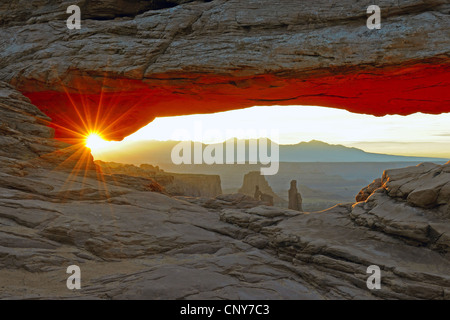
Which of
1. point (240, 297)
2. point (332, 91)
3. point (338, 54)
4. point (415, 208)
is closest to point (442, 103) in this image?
point (332, 91)

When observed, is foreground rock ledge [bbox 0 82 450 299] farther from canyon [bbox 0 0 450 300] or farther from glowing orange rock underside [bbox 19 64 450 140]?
glowing orange rock underside [bbox 19 64 450 140]

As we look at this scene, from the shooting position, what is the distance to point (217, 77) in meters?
14.6

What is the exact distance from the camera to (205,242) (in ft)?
31.4

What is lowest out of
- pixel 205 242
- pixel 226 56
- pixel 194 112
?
pixel 205 242

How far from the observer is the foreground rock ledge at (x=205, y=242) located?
657 cm

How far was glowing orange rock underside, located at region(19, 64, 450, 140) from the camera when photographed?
14.0 metres

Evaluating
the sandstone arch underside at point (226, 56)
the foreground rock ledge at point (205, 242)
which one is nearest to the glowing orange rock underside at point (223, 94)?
the sandstone arch underside at point (226, 56)

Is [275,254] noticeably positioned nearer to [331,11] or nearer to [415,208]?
[415,208]

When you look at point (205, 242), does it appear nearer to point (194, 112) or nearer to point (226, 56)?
point (226, 56)

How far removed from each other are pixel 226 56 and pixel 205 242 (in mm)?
8660

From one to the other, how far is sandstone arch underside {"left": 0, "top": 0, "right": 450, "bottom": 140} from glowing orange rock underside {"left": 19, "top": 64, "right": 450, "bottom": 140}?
6cm

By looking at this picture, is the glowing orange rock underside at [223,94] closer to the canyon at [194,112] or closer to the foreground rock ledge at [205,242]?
the canyon at [194,112]

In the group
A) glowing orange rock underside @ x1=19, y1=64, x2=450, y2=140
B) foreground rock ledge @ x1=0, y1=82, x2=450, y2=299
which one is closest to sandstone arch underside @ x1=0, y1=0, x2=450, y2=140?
glowing orange rock underside @ x1=19, y1=64, x2=450, y2=140

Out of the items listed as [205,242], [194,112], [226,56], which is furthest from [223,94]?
[205,242]
